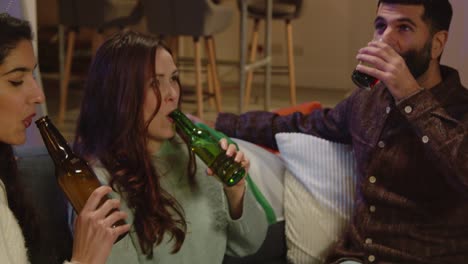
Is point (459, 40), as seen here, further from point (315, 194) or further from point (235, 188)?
point (235, 188)

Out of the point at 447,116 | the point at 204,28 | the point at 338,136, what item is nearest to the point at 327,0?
the point at 204,28

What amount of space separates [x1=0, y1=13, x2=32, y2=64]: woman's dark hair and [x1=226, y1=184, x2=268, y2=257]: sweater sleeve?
646 mm

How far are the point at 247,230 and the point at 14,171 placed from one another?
563mm

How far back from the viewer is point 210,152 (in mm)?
1451

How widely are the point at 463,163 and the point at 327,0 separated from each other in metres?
4.28

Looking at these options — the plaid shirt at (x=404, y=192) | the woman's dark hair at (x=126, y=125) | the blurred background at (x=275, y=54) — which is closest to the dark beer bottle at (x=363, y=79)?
the plaid shirt at (x=404, y=192)

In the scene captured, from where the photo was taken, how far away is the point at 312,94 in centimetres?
550

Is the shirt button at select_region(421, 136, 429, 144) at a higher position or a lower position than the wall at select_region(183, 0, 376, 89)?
higher

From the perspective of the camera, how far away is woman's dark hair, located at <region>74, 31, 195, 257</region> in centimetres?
142

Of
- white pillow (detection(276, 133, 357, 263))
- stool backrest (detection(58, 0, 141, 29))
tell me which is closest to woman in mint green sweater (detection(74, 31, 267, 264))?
white pillow (detection(276, 133, 357, 263))

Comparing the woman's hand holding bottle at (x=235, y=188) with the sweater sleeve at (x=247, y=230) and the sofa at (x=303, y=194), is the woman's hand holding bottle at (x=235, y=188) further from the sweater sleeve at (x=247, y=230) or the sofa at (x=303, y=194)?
the sofa at (x=303, y=194)

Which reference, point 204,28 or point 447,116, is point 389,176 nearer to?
point 447,116

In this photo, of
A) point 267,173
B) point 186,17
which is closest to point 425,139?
point 267,173

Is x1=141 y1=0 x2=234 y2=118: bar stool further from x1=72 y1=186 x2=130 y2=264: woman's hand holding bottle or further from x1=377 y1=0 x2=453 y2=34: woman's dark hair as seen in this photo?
x1=72 y1=186 x2=130 y2=264: woman's hand holding bottle
